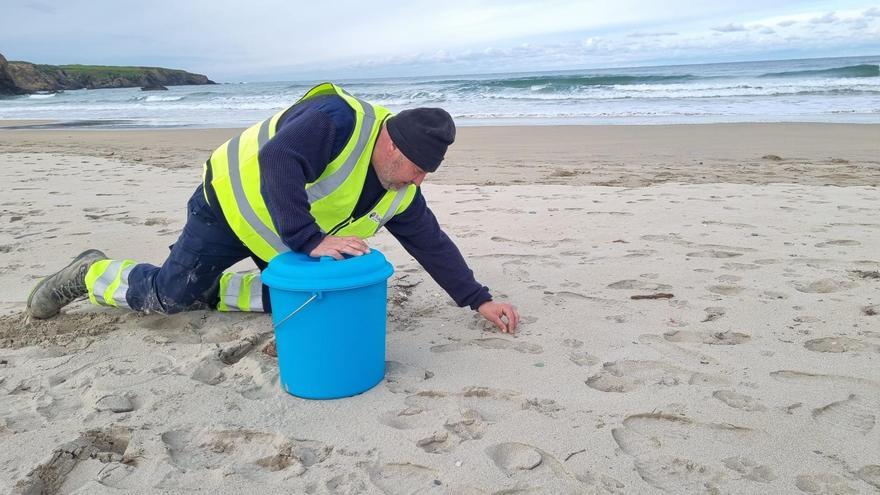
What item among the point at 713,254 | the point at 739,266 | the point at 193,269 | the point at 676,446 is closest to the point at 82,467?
the point at 193,269

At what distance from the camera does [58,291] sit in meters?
3.14

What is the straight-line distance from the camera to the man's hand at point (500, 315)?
294 centimetres

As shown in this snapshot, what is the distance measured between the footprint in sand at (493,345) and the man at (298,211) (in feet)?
0.34

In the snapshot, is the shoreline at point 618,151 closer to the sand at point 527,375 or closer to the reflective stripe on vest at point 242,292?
the sand at point 527,375

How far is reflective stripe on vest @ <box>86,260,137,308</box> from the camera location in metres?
3.14

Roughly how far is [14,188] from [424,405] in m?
6.06

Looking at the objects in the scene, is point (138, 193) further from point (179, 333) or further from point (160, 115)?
point (160, 115)

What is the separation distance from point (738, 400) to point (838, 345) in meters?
0.72

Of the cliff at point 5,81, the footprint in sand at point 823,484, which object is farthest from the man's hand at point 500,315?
the cliff at point 5,81

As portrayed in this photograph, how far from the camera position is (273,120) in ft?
8.38

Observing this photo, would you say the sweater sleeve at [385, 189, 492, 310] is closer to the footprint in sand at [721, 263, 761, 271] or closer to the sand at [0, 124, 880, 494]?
the sand at [0, 124, 880, 494]

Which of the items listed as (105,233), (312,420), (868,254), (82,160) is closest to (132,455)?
(312,420)

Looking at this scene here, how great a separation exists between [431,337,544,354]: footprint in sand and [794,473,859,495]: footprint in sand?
43.1 inches

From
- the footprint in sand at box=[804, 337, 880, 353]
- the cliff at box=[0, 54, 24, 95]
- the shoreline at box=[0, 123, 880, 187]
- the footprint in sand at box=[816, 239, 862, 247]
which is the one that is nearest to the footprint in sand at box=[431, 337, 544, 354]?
the footprint in sand at box=[804, 337, 880, 353]
